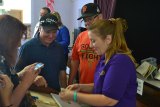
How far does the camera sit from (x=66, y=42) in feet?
11.3

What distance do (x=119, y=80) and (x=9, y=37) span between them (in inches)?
24.0

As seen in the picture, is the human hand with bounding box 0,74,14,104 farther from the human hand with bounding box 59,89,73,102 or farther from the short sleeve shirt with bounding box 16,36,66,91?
the short sleeve shirt with bounding box 16,36,66,91

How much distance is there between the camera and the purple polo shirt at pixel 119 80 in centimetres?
129

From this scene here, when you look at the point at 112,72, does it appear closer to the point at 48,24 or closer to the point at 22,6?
the point at 48,24

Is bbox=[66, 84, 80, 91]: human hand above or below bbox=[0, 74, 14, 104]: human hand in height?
below

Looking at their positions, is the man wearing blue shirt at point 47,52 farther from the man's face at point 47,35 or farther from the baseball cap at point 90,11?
the baseball cap at point 90,11

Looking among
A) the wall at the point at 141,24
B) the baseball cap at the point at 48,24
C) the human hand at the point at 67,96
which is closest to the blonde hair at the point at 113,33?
the human hand at the point at 67,96

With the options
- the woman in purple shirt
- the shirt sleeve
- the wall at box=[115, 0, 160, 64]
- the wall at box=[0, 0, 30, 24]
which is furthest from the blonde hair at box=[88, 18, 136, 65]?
the wall at box=[0, 0, 30, 24]

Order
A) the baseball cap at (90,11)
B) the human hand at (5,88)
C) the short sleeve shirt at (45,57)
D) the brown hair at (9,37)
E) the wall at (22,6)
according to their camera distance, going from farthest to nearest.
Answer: the wall at (22,6) < the baseball cap at (90,11) < the short sleeve shirt at (45,57) < the brown hair at (9,37) < the human hand at (5,88)

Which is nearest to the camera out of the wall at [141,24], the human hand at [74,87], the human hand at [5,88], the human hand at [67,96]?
the human hand at [5,88]

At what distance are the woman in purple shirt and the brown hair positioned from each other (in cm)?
36

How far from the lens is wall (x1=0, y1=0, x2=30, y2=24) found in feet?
15.3

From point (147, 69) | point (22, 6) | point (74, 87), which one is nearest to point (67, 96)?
point (74, 87)

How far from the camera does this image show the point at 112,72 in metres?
1.30
